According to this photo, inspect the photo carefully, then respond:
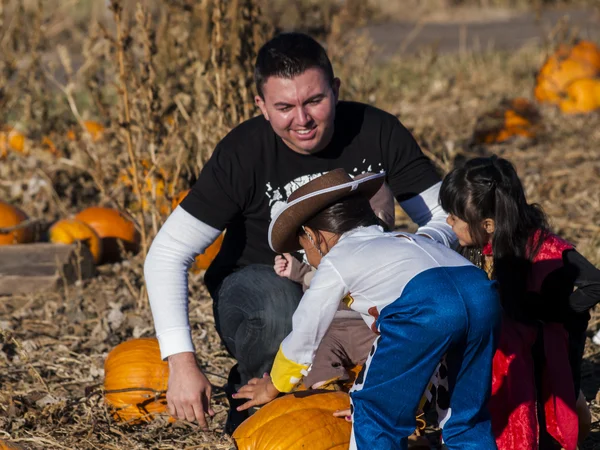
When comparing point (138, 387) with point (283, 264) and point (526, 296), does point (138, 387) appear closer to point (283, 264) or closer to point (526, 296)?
point (283, 264)

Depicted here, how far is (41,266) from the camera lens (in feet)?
17.4

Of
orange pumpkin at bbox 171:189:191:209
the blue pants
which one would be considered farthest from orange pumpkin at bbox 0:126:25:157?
the blue pants

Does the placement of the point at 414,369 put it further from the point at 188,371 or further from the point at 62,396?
the point at 62,396

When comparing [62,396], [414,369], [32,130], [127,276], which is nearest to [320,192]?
[414,369]

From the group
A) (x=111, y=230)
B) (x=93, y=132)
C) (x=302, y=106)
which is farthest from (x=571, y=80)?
(x=302, y=106)

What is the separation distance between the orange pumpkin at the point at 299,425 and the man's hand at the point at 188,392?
0.53ft

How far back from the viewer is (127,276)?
5.39 m

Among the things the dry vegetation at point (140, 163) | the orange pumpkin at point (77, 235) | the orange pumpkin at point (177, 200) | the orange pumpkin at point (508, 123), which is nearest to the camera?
the dry vegetation at point (140, 163)

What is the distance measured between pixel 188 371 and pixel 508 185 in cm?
126

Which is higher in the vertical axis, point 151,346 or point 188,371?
point 188,371

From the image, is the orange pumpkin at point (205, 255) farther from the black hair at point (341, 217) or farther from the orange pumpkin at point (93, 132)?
the black hair at point (341, 217)

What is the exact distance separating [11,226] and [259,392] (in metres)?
3.07

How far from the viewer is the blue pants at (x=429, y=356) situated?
2.67 metres

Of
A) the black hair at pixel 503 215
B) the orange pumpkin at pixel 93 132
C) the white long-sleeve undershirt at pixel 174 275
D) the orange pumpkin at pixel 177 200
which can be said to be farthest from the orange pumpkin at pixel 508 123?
the white long-sleeve undershirt at pixel 174 275
